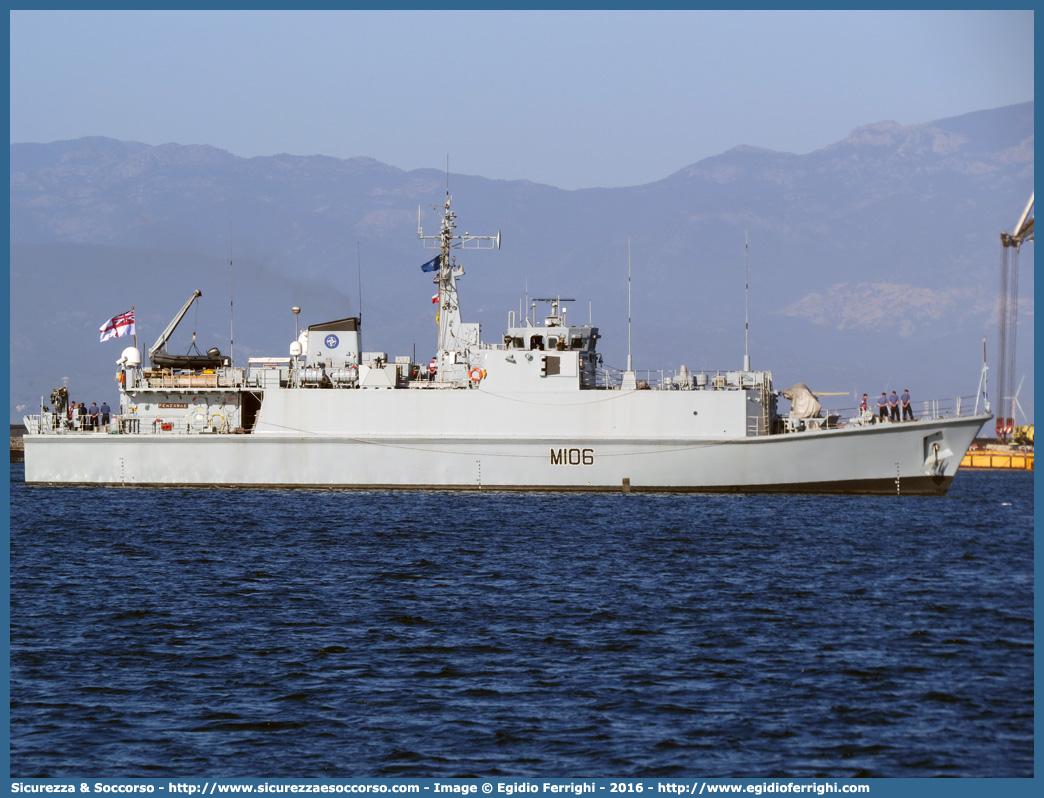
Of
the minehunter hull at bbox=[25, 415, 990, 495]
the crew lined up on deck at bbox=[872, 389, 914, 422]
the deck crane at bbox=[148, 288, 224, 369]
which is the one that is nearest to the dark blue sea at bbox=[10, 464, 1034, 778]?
the minehunter hull at bbox=[25, 415, 990, 495]

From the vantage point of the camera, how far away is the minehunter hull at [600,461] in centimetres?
3628

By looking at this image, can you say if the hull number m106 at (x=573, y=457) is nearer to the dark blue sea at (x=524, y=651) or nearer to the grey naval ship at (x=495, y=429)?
the grey naval ship at (x=495, y=429)

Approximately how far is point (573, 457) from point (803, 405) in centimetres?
763

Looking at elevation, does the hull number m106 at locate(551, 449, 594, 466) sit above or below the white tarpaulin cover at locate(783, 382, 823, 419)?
below

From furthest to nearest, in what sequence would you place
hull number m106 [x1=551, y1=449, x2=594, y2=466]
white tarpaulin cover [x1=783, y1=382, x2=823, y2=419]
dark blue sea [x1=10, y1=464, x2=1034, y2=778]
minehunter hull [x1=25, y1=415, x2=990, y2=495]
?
white tarpaulin cover [x1=783, y1=382, x2=823, y2=419], hull number m106 [x1=551, y1=449, x2=594, y2=466], minehunter hull [x1=25, y1=415, x2=990, y2=495], dark blue sea [x1=10, y1=464, x2=1034, y2=778]

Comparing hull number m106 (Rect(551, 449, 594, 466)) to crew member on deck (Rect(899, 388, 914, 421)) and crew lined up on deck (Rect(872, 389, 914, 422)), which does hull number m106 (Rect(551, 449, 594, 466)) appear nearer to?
crew lined up on deck (Rect(872, 389, 914, 422))

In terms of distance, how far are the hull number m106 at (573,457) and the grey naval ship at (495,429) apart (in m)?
0.03

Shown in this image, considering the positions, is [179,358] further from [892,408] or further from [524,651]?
[524,651]

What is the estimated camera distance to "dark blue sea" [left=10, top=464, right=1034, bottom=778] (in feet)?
39.5

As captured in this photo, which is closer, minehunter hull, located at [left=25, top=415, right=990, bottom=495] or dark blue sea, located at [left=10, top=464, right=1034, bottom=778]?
dark blue sea, located at [left=10, top=464, right=1034, bottom=778]

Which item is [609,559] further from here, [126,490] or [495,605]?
[126,490]

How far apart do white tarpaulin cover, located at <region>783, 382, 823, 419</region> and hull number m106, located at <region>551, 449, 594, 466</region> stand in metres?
6.67
